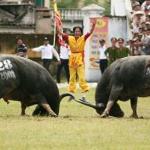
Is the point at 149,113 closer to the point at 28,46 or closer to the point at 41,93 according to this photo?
the point at 41,93

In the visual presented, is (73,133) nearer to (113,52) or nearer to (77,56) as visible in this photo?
(77,56)

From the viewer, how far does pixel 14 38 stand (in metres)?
39.0

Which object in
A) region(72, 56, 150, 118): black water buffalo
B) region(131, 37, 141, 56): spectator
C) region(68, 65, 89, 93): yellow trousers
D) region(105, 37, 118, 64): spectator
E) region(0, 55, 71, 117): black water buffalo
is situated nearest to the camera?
region(0, 55, 71, 117): black water buffalo

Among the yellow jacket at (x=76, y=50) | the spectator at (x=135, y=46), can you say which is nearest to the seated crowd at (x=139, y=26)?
the spectator at (x=135, y=46)

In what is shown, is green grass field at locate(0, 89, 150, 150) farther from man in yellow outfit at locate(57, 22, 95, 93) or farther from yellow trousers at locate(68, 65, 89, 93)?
yellow trousers at locate(68, 65, 89, 93)

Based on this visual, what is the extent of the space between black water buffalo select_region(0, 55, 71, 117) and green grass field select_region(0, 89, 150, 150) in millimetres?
373

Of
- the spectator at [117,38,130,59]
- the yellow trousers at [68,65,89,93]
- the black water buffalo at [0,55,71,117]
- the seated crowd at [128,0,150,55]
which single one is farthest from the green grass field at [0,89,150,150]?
the spectator at [117,38,130,59]

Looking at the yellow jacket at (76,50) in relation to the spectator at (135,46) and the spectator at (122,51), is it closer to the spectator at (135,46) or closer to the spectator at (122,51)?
the spectator at (135,46)

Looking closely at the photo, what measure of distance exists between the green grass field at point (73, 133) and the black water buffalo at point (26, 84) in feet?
1.22

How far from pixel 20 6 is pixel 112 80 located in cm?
2592

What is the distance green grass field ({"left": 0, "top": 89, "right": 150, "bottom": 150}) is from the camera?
12.8 metres

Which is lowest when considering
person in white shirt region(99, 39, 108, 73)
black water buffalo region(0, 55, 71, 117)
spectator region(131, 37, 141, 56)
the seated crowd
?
person in white shirt region(99, 39, 108, 73)

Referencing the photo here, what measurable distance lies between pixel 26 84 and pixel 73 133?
11.3ft

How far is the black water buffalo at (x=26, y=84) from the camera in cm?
1723
